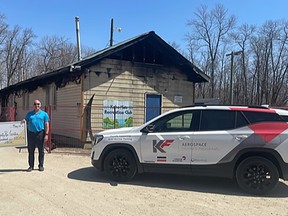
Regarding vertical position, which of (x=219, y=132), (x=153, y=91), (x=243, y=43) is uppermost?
(x=243, y=43)

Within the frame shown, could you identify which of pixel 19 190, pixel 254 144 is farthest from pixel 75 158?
pixel 254 144

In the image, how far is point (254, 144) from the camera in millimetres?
6383

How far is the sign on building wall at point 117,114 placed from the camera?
14.0m

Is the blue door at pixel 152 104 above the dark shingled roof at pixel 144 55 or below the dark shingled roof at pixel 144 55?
below

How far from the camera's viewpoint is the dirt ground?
5.31m

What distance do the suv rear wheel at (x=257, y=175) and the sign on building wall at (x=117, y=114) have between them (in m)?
7.95

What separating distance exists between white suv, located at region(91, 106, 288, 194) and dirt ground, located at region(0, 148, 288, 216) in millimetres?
379

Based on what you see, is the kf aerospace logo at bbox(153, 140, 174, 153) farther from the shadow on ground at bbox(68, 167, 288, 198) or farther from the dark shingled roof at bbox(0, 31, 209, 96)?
the dark shingled roof at bbox(0, 31, 209, 96)

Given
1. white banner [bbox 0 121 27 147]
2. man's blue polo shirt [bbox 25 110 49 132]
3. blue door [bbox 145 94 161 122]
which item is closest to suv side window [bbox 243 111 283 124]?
man's blue polo shirt [bbox 25 110 49 132]

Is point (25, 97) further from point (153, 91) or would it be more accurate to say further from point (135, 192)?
point (135, 192)

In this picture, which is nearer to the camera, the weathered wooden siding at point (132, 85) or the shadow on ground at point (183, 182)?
the shadow on ground at point (183, 182)

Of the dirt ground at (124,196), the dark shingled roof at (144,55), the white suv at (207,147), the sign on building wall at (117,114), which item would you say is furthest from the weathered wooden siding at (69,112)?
the white suv at (207,147)

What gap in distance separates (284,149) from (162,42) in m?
10.0

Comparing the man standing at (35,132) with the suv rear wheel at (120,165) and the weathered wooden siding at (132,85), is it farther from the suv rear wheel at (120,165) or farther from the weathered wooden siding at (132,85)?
the weathered wooden siding at (132,85)
